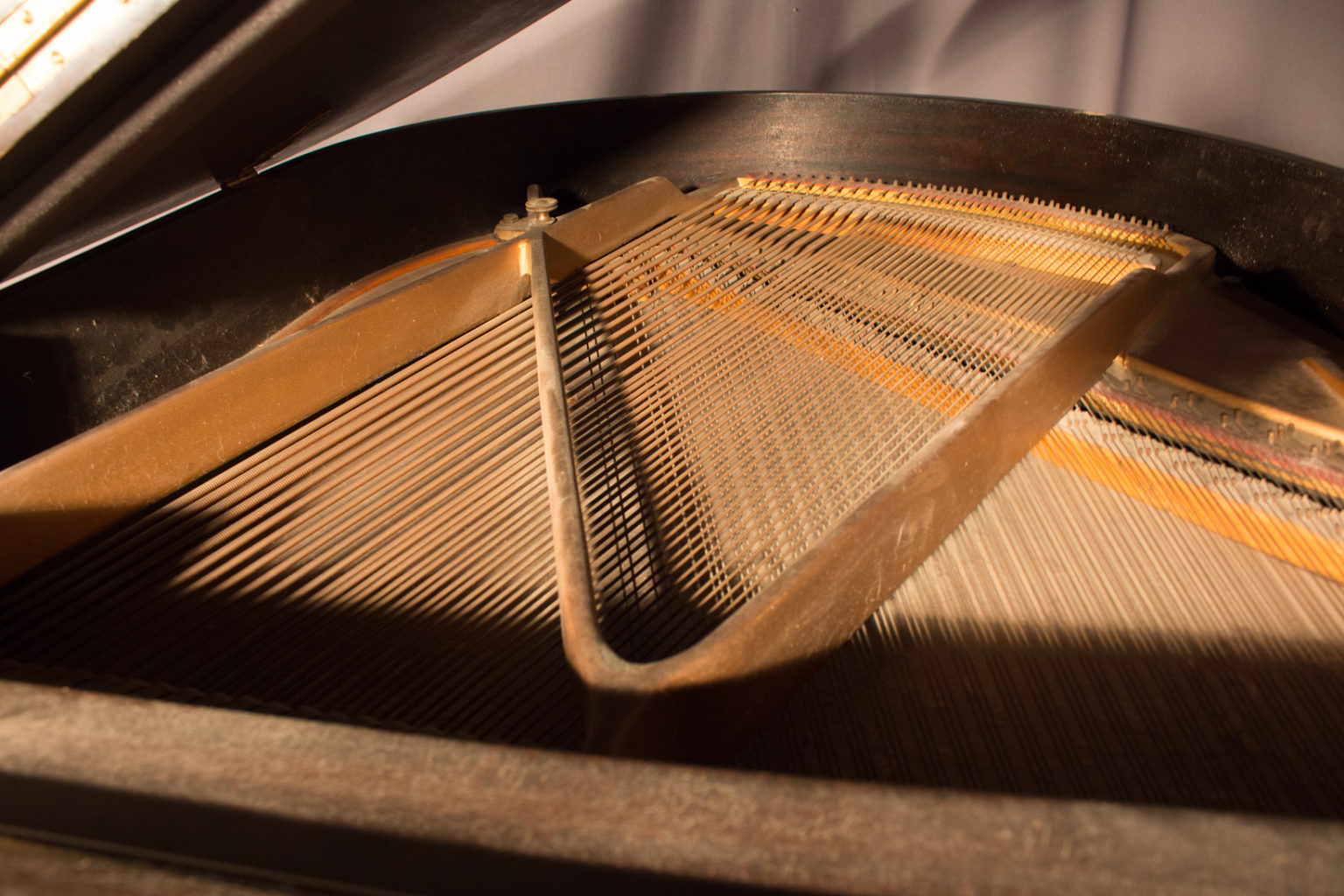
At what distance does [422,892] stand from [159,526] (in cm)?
97

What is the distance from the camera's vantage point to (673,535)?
1.41 meters

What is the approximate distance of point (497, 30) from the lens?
228cm

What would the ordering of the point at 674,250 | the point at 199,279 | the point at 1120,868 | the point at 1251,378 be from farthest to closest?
the point at 199,279 → the point at 674,250 → the point at 1251,378 → the point at 1120,868

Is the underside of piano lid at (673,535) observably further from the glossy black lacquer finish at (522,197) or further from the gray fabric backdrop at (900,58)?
the gray fabric backdrop at (900,58)

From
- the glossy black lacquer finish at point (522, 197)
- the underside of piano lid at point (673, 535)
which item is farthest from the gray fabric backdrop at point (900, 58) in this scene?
the underside of piano lid at point (673, 535)

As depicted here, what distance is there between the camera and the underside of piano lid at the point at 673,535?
0.58 meters

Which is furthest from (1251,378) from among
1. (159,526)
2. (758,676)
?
(159,526)

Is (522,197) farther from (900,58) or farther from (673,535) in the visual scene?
(900,58)

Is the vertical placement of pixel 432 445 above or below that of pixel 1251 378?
above

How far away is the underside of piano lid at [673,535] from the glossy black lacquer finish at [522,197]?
0.02 m

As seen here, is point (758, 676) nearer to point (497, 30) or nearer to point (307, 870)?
point (307, 870)

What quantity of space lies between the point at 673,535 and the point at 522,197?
2213 millimetres

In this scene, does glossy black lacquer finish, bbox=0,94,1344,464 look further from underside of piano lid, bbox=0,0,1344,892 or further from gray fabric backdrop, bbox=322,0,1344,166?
gray fabric backdrop, bbox=322,0,1344,166

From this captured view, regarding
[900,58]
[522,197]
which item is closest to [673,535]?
[522,197]
